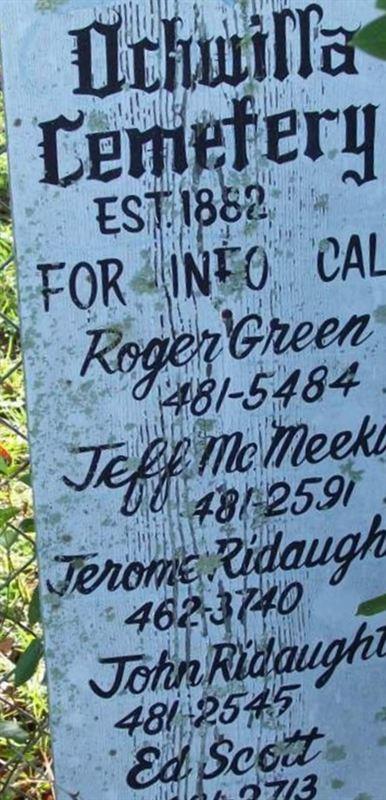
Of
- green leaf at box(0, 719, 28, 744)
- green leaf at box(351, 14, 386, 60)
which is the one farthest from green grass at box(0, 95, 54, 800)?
green leaf at box(351, 14, 386, 60)

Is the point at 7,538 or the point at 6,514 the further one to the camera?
the point at 7,538

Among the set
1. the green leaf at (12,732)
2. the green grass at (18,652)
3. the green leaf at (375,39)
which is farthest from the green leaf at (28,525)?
the green leaf at (375,39)

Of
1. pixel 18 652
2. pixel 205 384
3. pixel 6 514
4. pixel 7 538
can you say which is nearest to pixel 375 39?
pixel 205 384

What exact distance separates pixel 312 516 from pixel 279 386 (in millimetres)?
172

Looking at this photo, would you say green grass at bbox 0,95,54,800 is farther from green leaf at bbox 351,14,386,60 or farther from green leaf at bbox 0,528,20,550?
green leaf at bbox 351,14,386,60

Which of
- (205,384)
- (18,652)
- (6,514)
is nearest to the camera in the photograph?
(205,384)

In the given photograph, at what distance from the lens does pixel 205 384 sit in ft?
5.08

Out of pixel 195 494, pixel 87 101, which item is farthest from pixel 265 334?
pixel 87 101

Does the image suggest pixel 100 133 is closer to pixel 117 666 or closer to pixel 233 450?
pixel 233 450

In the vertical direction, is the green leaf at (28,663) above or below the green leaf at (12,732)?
above

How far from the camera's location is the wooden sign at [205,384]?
143 centimetres

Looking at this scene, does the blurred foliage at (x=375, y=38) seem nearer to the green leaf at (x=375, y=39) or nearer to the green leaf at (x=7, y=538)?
the green leaf at (x=375, y=39)

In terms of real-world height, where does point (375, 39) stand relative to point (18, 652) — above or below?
above

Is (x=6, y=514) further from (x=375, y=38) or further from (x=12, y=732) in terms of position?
(x=375, y=38)
